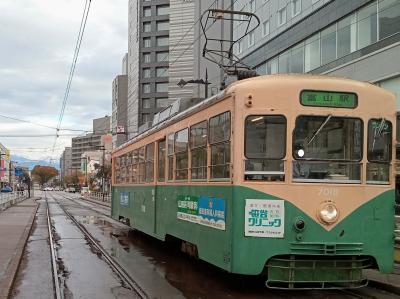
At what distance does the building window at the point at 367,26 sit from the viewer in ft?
80.3

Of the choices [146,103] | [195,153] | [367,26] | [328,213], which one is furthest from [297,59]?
[146,103]

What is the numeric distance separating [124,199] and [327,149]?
10689mm

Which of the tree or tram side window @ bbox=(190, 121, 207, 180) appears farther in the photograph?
the tree

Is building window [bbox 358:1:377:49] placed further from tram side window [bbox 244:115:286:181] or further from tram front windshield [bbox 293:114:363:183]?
tram side window [bbox 244:115:286:181]

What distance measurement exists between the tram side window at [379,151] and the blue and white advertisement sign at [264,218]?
1.45m

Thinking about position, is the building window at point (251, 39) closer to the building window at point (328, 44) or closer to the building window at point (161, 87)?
the building window at point (328, 44)

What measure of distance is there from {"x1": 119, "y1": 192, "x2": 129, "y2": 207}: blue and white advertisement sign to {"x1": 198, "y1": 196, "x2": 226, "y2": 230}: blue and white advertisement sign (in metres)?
8.12

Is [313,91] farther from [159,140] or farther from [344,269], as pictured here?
[159,140]

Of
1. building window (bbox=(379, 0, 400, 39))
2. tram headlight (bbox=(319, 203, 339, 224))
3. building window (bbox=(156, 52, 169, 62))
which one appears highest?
building window (bbox=(156, 52, 169, 62))

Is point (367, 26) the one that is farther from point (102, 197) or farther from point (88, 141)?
point (88, 141)

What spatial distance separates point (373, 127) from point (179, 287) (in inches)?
153

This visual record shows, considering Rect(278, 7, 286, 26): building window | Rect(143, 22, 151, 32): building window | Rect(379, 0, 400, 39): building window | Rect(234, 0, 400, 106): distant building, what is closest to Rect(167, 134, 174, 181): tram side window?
Rect(234, 0, 400, 106): distant building

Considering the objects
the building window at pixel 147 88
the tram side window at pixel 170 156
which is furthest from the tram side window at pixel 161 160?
the building window at pixel 147 88

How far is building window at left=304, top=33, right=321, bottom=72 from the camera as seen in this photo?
98.3ft
